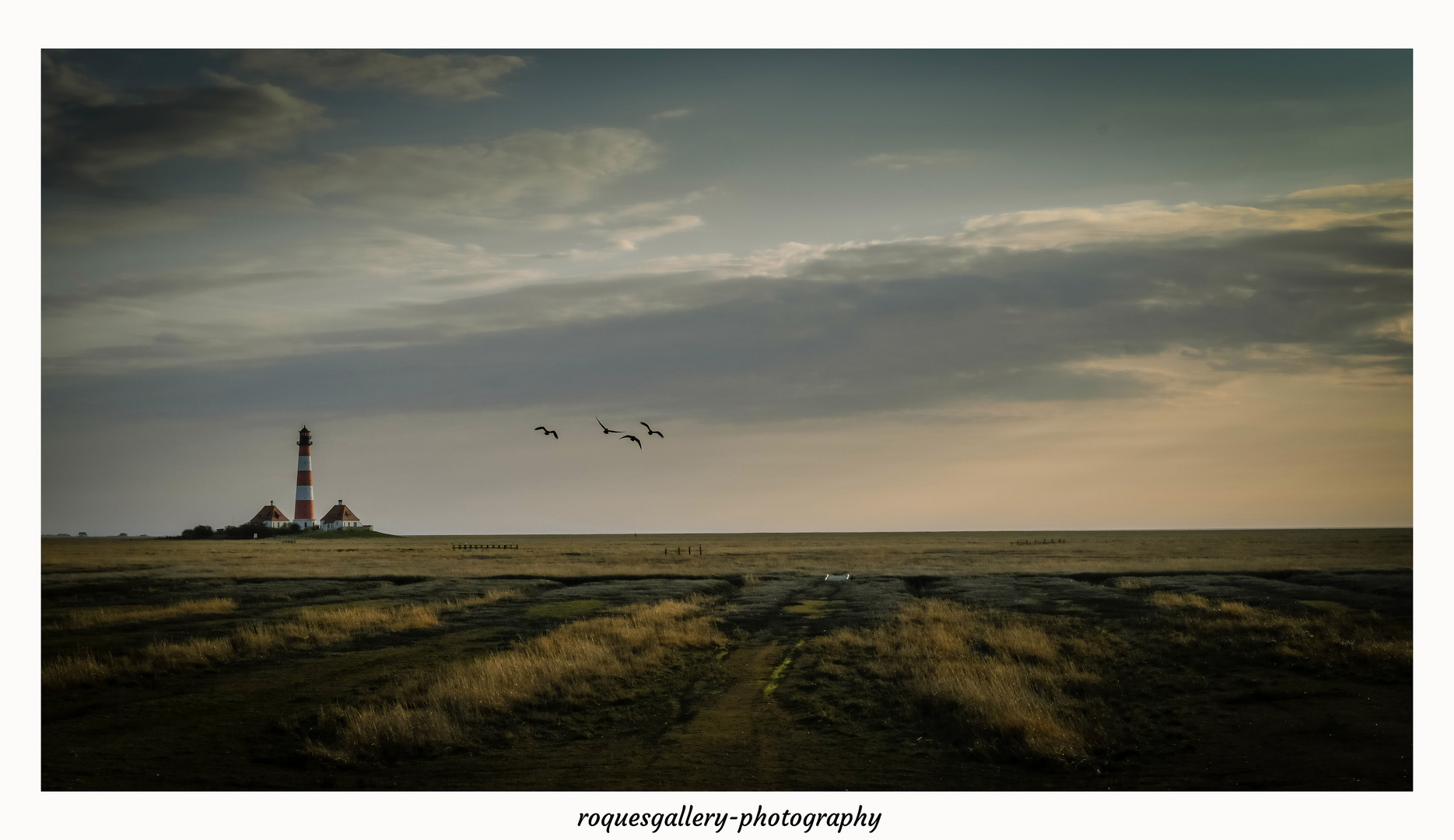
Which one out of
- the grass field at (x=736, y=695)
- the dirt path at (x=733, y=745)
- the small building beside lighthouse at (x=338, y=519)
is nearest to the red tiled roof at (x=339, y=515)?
the small building beside lighthouse at (x=338, y=519)

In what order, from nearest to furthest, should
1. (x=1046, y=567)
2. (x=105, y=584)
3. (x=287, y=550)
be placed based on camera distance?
(x=105, y=584) → (x=1046, y=567) → (x=287, y=550)

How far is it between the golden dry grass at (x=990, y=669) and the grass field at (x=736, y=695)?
90mm

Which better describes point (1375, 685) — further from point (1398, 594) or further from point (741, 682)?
point (1398, 594)

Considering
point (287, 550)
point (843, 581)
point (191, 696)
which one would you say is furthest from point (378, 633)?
point (287, 550)

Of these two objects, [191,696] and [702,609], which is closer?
[191,696]

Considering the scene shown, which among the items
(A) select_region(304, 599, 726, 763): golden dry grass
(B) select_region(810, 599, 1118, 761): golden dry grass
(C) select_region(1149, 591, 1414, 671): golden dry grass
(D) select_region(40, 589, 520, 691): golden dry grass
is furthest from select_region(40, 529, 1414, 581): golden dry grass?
(A) select_region(304, 599, 726, 763): golden dry grass

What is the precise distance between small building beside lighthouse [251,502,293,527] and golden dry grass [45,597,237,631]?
11922 centimetres

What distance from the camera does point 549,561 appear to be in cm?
8550

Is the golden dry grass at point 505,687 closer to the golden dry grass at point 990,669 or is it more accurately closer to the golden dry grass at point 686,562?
the golden dry grass at point 990,669

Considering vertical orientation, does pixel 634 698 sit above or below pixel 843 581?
above

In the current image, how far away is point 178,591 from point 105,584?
7331mm

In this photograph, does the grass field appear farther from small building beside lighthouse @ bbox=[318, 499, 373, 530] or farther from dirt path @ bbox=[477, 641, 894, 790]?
small building beside lighthouse @ bbox=[318, 499, 373, 530]

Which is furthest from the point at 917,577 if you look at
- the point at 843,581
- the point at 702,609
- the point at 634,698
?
the point at 634,698

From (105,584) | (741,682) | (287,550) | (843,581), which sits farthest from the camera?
(287,550)
